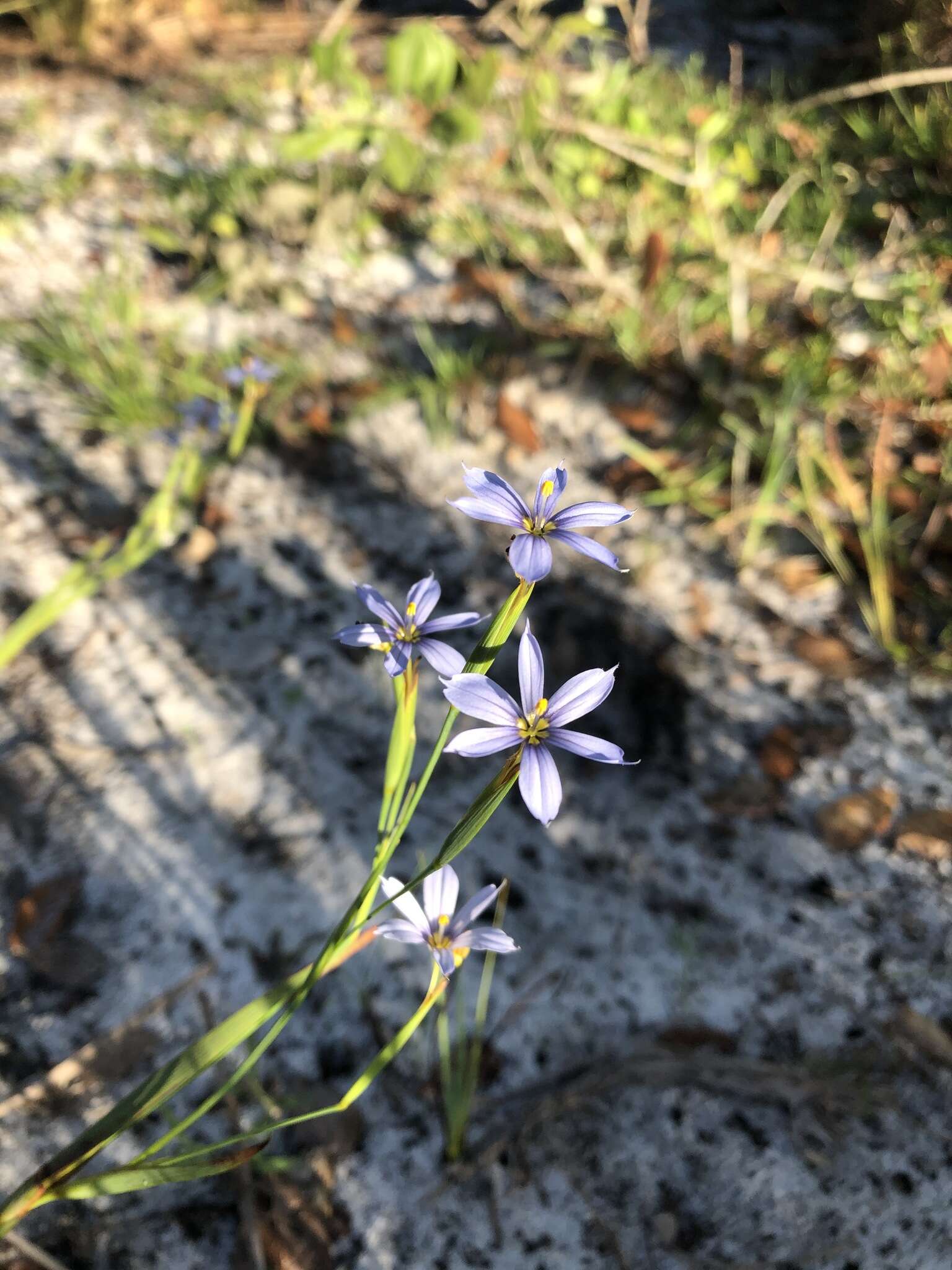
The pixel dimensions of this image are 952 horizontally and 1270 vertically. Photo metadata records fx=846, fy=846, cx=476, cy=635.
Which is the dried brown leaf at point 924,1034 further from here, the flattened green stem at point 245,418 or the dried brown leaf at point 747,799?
the flattened green stem at point 245,418

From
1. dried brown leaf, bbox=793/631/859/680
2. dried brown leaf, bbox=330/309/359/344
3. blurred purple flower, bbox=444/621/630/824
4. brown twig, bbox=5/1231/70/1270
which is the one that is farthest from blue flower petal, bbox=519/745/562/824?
dried brown leaf, bbox=330/309/359/344

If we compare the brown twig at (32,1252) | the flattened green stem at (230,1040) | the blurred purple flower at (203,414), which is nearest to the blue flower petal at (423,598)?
the flattened green stem at (230,1040)

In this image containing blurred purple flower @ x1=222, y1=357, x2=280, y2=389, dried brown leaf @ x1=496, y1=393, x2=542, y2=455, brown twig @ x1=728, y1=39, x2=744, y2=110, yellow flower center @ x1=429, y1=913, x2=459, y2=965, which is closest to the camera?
yellow flower center @ x1=429, y1=913, x2=459, y2=965

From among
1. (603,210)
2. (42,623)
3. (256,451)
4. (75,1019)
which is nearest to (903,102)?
(603,210)

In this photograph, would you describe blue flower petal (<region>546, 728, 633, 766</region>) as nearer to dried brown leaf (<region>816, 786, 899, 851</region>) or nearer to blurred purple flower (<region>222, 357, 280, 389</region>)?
dried brown leaf (<region>816, 786, 899, 851</region>)

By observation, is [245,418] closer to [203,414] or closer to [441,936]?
[203,414]

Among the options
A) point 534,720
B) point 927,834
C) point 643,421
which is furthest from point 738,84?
point 534,720
